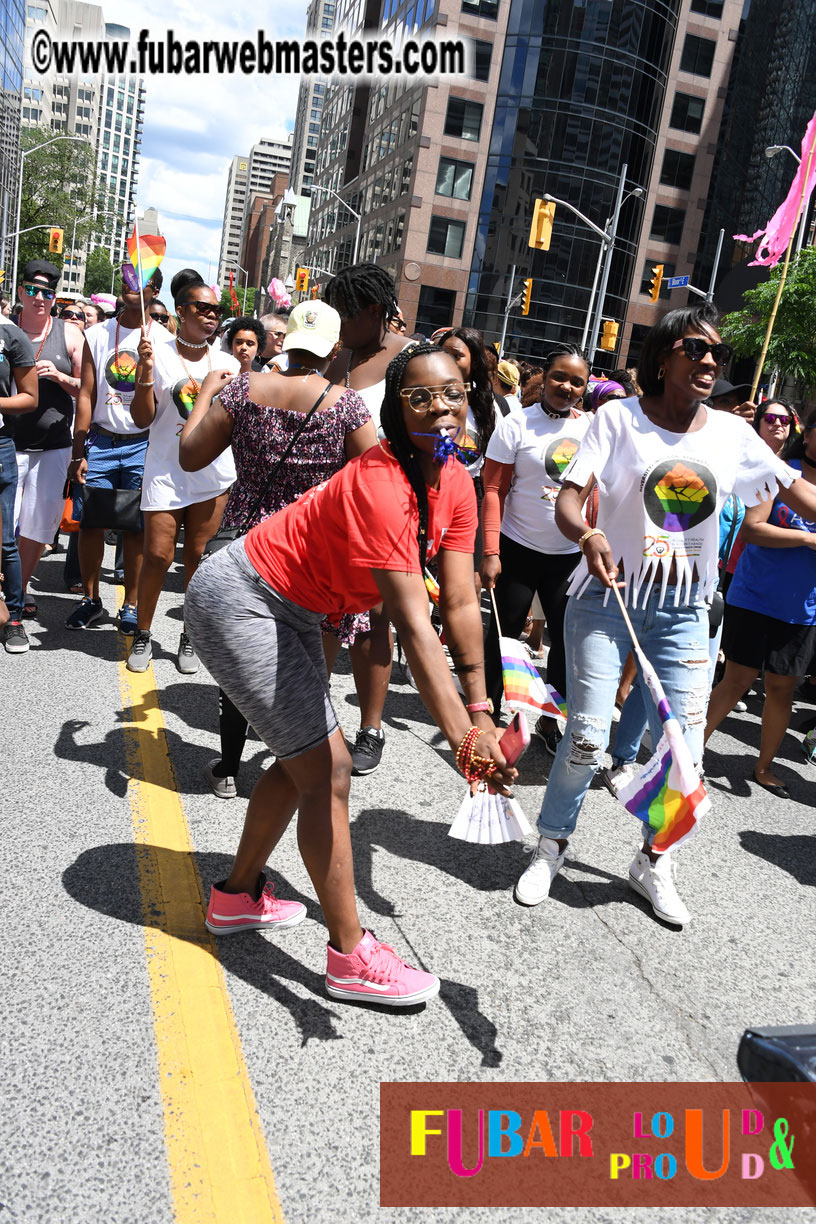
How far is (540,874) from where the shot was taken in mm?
3688

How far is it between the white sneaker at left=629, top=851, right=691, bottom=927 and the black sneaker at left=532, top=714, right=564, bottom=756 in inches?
73.2

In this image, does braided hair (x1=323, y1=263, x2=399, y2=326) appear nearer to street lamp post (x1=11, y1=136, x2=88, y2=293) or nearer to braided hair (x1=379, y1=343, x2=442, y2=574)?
braided hair (x1=379, y1=343, x2=442, y2=574)

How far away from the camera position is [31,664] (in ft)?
18.4

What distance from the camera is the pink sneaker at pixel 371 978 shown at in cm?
279

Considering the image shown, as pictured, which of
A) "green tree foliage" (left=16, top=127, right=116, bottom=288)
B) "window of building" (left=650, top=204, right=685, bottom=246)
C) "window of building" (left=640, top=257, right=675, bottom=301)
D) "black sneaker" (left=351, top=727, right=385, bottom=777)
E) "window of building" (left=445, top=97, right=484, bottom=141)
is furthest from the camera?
"green tree foliage" (left=16, top=127, right=116, bottom=288)

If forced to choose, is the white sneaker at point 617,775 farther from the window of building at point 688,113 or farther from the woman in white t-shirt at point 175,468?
the window of building at point 688,113

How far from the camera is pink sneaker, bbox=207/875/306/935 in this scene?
3076 mm

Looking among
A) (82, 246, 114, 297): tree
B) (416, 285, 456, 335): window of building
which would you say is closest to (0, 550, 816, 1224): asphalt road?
(416, 285, 456, 335): window of building

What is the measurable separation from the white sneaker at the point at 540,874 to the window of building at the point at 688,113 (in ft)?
181

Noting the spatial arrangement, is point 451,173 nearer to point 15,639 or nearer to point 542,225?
point 542,225

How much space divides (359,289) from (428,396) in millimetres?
2428

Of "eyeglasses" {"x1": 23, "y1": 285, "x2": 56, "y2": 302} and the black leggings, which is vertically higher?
"eyeglasses" {"x1": 23, "y1": 285, "x2": 56, "y2": 302}

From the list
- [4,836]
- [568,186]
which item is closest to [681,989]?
[4,836]

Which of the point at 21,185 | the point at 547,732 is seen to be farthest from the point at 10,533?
the point at 21,185
